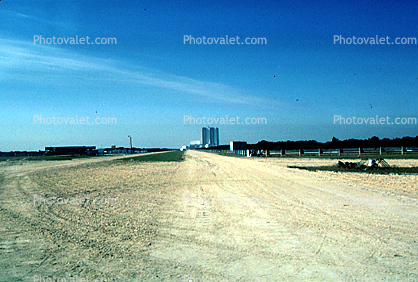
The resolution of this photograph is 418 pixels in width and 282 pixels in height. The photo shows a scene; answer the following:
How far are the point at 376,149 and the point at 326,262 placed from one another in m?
53.0

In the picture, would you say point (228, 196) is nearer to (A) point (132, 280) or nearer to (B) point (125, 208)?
(B) point (125, 208)

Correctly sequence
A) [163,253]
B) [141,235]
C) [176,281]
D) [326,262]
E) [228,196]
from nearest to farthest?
[176,281]
[326,262]
[163,253]
[141,235]
[228,196]

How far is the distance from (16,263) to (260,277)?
3.78 m

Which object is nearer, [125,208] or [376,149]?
[125,208]

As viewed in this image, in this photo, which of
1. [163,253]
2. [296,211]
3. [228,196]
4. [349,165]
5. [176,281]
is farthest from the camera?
[349,165]

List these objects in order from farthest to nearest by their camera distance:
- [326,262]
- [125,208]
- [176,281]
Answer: [125,208]
[326,262]
[176,281]

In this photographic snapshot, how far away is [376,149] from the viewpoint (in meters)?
50.6

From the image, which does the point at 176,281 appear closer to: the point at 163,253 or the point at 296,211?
the point at 163,253

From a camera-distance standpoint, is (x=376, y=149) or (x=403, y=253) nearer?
(x=403, y=253)

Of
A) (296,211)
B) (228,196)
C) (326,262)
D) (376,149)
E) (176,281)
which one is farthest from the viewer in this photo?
(376,149)

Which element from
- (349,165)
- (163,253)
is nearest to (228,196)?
(163,253)

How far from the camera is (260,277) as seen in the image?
4.13 metres

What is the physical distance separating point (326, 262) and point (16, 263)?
482 cm

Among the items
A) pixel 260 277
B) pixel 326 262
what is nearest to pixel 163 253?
pixel 260 277
